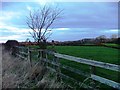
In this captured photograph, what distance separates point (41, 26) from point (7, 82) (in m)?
13.7

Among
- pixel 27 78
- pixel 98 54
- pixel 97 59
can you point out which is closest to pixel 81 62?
pixel 27 78

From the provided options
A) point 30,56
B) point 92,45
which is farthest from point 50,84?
point 92,45

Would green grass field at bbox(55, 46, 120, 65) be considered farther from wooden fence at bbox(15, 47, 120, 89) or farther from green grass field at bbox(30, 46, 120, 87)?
wooden fence at bbox(15, 47, 120, 89)

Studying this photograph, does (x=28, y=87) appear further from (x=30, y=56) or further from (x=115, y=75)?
(x=30, y=56)

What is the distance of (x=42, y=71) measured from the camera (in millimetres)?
11031

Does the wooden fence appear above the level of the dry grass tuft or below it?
above

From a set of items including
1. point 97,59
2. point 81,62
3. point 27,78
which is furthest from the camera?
point 97,59

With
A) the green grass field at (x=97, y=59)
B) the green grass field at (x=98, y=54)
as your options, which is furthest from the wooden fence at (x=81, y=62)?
the green grass field at (x=98, y=54)

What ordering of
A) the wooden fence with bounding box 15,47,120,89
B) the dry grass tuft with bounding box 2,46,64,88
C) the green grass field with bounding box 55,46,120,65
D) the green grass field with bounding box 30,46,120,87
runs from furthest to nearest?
the green grass field with bounding box 55,46,120,65, the green grass field with bounding box 30,46,120,87, the dry grass tuft with bounding box 2,46,64,88, the wooden fence with bounding box 15,47,120,89

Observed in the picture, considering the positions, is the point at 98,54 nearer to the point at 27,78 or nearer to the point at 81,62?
the point at 27,78

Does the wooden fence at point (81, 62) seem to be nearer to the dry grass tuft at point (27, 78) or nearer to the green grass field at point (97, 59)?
the dry grass tuft at point (27, 78)

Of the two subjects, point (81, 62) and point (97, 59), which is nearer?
point (81, 62)

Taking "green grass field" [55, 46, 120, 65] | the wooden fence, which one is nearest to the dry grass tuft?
the wooden fence

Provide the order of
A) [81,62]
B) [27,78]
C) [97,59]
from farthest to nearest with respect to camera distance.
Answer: [97,59], [27,78], [81,62]
